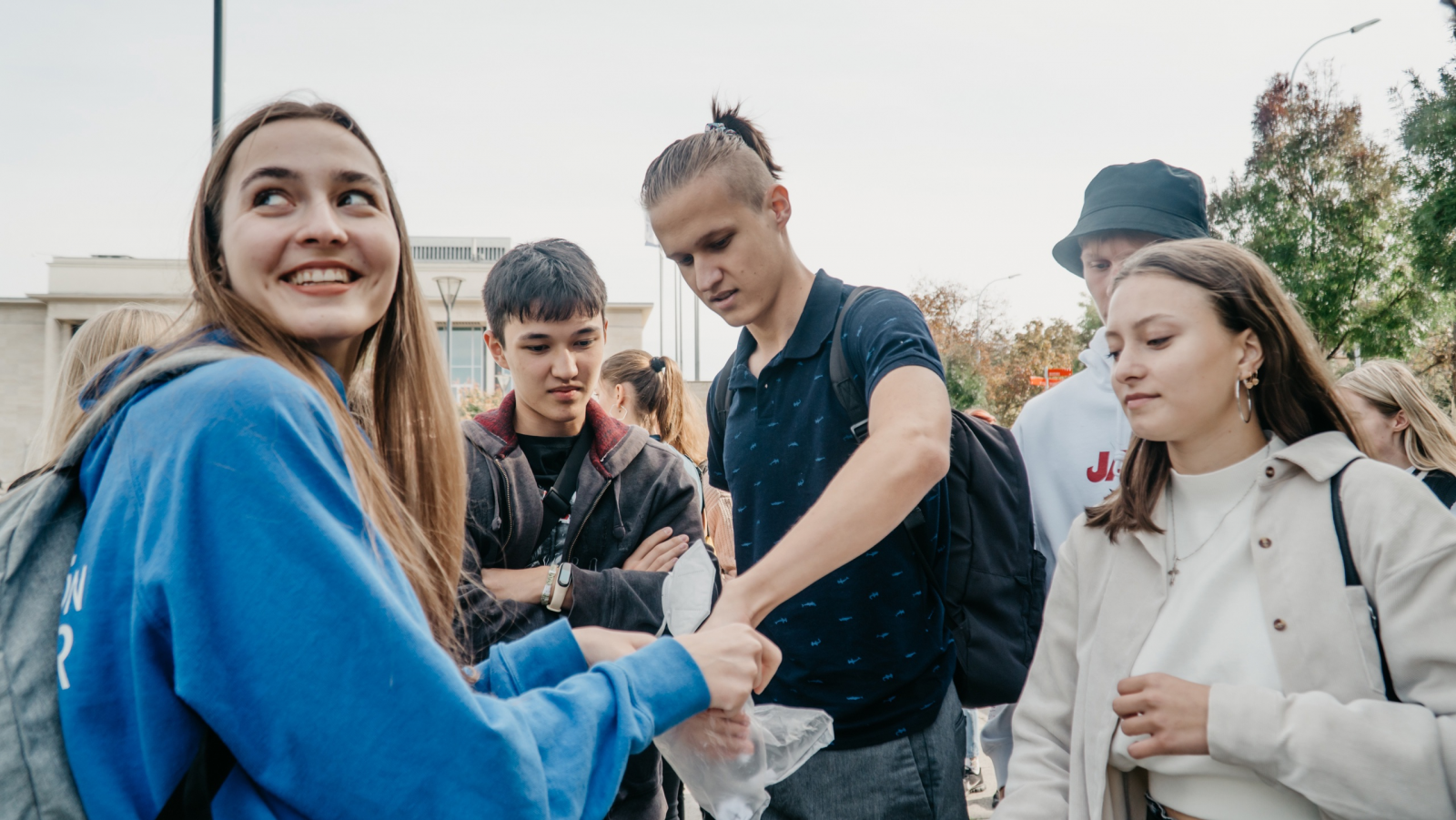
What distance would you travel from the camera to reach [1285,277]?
1791 centimetres

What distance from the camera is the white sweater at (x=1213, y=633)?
5.58 ft

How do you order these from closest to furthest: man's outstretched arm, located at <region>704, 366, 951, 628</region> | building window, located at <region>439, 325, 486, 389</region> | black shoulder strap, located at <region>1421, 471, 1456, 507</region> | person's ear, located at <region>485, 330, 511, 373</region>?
man's outstretched arm, located at <region>704, 366, 951, 628</region>, person's ear, located at <region>485, 330, 511, 373</region>, black shoulder strap, located at <region>1421, 471, 1456, 507</region>, building window, located at <region>439, 325, 486, 389</region>

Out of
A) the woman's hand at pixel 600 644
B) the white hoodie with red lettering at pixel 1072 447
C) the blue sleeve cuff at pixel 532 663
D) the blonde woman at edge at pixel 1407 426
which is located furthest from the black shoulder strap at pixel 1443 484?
the blue sleeve cuff at pixel 532 663

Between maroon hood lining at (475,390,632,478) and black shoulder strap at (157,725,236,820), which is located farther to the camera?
maroon hood lining at (475,390,632,478)

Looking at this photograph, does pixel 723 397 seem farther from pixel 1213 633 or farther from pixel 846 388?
pixel 1213 633

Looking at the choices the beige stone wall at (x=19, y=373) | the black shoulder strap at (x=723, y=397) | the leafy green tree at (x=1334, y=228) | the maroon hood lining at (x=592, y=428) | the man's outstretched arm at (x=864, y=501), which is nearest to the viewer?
the man's outstretched arm at (x=864, y=501)

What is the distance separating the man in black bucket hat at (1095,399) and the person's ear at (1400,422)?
2501 millimetres

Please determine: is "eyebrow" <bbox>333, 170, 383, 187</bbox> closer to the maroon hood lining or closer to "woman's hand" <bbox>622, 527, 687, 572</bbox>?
the maroon hood lining

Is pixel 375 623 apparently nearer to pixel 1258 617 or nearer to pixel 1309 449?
pixel 1258 617

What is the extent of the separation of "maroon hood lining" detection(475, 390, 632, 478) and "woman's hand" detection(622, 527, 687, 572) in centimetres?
24

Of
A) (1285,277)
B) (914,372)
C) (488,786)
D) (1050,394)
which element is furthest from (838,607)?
(1285,277)

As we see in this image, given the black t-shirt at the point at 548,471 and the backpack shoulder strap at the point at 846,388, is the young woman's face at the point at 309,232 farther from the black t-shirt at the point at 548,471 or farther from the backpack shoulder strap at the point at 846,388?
the black t-shirt at the point at 548,471

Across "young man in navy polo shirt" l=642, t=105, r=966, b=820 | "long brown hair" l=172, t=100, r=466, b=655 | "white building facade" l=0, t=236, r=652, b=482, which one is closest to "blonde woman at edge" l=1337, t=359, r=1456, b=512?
"young man in navy polo shirt" l=642, t=105, r=966, b=820

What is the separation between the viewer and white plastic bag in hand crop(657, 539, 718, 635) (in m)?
2.07
